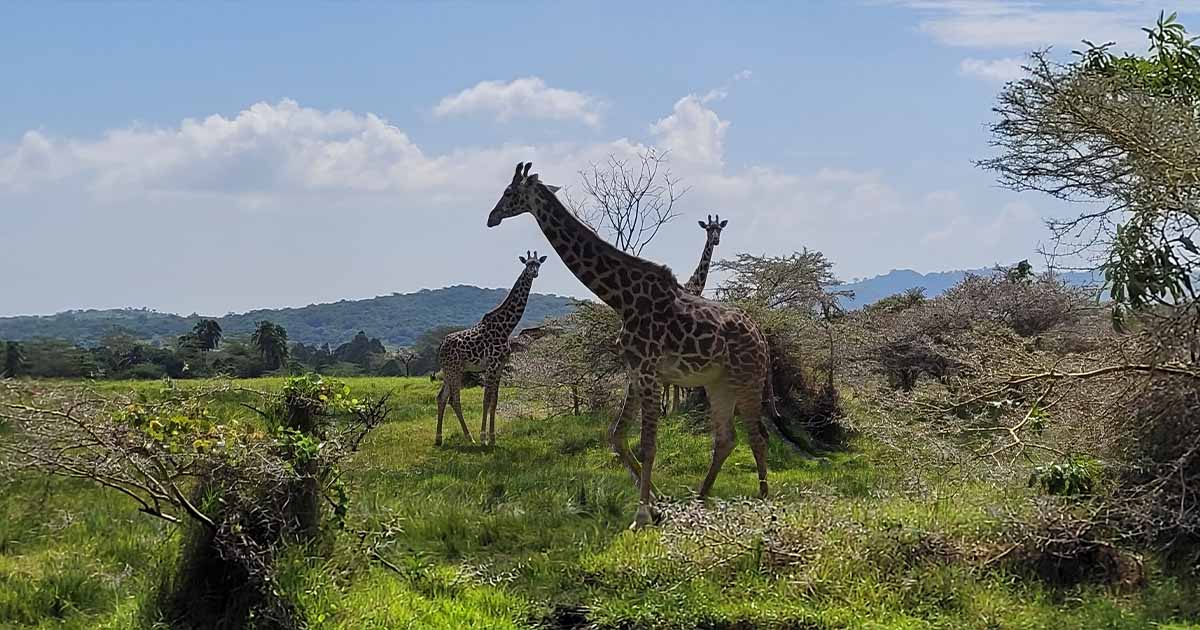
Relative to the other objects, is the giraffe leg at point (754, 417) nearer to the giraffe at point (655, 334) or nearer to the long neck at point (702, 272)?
the giraffe at point (655, 334)

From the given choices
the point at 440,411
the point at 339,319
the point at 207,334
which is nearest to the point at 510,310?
the point at 440,411

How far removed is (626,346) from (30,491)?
5.65m

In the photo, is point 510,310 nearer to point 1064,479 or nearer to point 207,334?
point 1064,479

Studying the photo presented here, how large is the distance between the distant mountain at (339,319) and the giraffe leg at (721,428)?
349 ft

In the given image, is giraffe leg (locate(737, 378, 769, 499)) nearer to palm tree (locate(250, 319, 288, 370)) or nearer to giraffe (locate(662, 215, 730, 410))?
giraffe (locate(662, 215, 730, 410))

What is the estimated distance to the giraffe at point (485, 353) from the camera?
1591cm

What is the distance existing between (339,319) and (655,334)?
140 metres

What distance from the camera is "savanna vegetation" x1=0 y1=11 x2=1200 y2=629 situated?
6613mm

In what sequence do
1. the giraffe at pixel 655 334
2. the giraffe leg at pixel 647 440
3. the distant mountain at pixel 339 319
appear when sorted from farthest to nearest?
the distant mountain at pixel 339 319 → the giraffe at pixel 655 334 → the giraffe leg at pixel 647 440

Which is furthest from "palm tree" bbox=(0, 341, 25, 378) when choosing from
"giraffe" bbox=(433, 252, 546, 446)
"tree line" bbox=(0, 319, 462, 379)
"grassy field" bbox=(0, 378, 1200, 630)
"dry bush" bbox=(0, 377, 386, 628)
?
"dry bush" bbox=(0, 377, 386, 628)

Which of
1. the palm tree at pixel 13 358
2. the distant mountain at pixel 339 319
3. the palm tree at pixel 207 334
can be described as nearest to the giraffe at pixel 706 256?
the palm tree at pixel 13 358

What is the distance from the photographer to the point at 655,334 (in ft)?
33.0

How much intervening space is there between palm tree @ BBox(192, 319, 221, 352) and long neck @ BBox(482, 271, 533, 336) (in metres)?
33.6

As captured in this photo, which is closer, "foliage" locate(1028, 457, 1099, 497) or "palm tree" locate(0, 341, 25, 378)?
"foliage" locate(1028, 457, 1099, 497)
